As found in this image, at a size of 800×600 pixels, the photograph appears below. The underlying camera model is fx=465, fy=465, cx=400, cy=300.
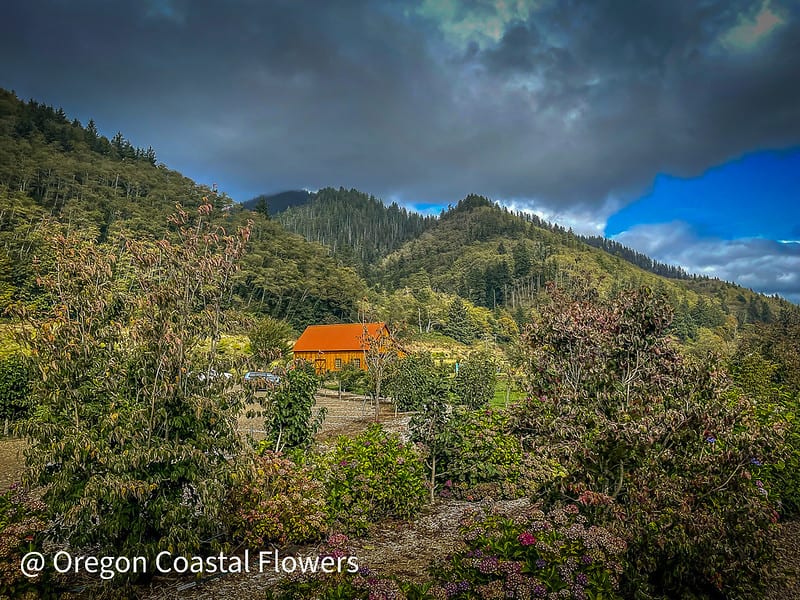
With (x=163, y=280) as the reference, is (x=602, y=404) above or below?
below

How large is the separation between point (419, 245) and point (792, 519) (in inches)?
6023

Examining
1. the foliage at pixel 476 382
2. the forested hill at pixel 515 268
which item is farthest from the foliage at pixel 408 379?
the forested hill at pixel 515 268

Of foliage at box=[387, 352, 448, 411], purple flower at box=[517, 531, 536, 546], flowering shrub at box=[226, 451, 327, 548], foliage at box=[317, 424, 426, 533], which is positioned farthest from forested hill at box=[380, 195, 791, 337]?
purple flower at box=[517, 531, 536, 546]

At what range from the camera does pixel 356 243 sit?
178000 millimetres

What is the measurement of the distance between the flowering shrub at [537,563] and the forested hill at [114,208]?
153 ft

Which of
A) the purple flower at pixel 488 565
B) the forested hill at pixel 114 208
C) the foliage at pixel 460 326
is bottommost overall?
the purple flower at pixel 488 565

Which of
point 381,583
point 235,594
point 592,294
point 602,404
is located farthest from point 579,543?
point 592,294

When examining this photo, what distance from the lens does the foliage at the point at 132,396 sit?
4121mm

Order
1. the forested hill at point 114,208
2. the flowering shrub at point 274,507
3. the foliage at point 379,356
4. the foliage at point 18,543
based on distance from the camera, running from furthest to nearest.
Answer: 1. the forested hill at point 114,208
2. the foliage at point 379,356
3. the flowering shrub at point 274,507
4. the foliage at point 18,543

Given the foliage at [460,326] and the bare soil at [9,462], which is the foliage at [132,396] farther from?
the foliage at [460,326]

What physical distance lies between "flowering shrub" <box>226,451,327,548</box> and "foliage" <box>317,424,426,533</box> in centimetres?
45

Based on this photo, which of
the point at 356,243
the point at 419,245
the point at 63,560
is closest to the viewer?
the point at 63,560

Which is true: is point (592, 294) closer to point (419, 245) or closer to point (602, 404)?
point (602, 404)

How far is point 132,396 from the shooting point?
4633 mm
